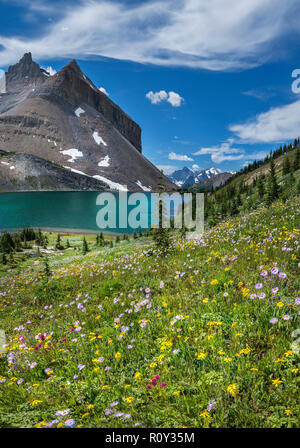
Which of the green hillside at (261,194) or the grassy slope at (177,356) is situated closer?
the grassy slope at (177,356)

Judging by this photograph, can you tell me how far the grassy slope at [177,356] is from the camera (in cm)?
276

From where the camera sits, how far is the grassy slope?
2.76 meters

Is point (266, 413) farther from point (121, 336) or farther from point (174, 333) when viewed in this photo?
point (121, 336)

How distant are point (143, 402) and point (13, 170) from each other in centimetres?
22314

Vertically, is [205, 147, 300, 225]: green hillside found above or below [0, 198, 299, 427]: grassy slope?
above

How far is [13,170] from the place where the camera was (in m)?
190

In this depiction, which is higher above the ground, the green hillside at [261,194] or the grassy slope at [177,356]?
the green hillside at [261,194]

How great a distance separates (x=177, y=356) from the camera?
3568mm

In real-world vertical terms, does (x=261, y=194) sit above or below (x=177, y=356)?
above

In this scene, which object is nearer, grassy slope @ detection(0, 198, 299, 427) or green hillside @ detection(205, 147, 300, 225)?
grassy slope @ detection(0, 198, 299, 427)

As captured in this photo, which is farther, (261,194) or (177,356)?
(261,194)
